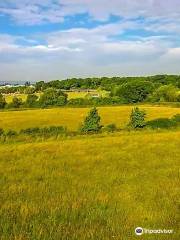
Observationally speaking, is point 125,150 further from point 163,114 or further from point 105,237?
point 163,114

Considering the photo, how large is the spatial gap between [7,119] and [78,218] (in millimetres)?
76787

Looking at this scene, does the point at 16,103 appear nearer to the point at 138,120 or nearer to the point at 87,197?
the point at 138,120

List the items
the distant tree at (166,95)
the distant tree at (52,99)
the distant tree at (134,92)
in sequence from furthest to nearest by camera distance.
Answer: the distant tree at (166,95) → the distant tree at (134,92) → the distant tree at (52,99)

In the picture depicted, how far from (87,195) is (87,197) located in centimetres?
34

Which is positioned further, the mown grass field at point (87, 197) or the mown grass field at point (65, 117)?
the mown grass field at point (65, 117)

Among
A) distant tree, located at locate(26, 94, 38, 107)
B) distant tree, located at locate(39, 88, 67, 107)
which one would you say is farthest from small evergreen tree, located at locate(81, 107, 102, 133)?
distant tree, located at locate(26, 94, 38, 107)

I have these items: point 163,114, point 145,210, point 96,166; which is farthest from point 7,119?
point 145,210

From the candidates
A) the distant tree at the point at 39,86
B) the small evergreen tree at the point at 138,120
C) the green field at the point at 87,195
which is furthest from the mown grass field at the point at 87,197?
the distant tree at the point at 39,86

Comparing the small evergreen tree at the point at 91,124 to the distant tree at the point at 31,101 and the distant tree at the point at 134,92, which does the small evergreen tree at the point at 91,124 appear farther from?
the distant tree at the point at 134,92

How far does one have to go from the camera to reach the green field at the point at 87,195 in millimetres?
7820

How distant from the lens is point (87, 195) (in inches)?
444

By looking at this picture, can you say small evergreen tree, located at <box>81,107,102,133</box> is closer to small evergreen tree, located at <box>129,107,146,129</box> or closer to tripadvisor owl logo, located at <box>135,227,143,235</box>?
small evergreen tree, located at <box>129,107,146,129</box>

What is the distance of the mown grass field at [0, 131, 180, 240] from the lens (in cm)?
780

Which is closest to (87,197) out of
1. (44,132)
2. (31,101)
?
(44,132)
